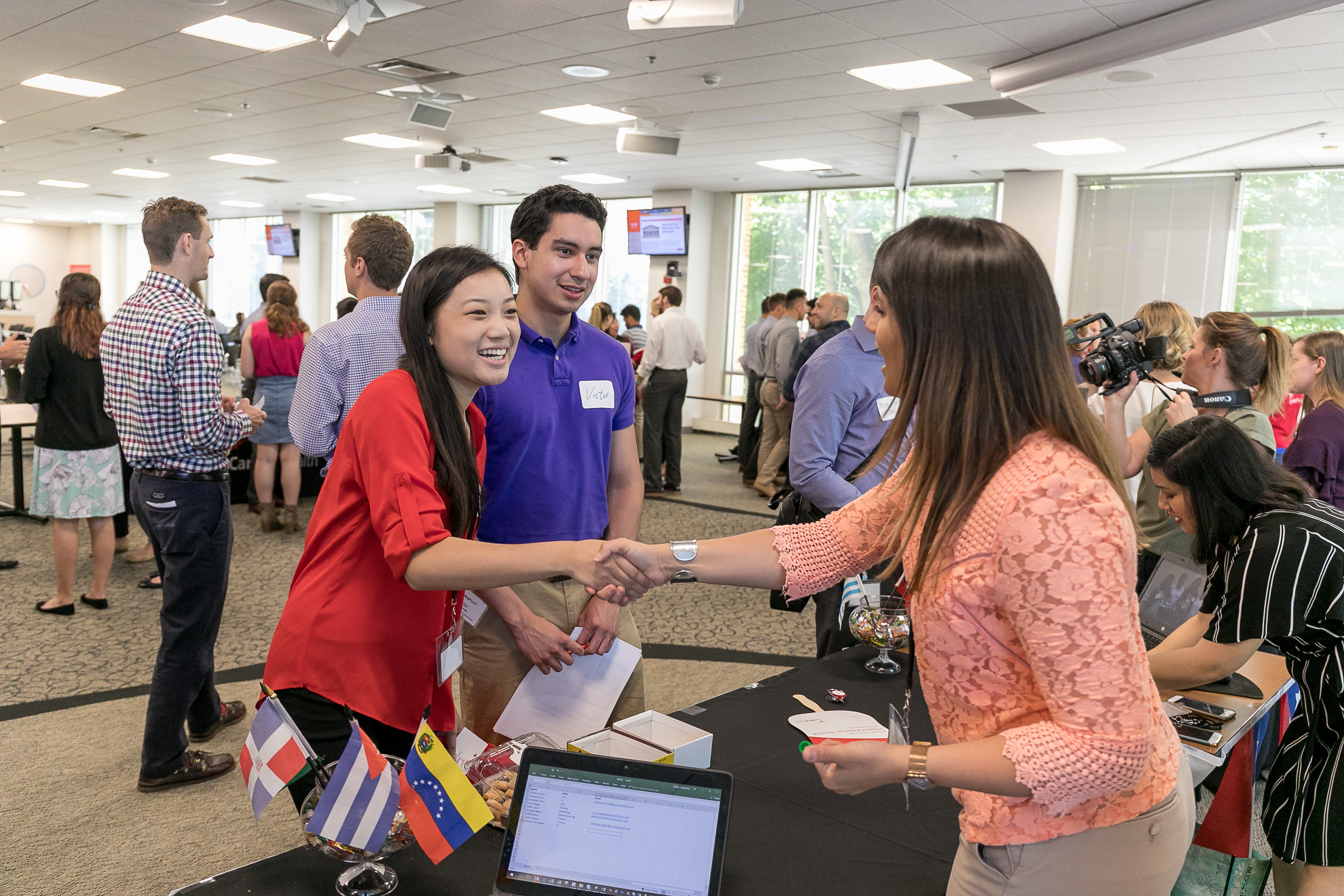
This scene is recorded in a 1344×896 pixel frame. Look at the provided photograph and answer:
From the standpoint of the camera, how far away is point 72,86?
775 centimetres

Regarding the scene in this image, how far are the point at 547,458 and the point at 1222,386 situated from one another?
2.55 meters

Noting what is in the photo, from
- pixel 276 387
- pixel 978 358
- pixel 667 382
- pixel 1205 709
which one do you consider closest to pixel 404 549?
pixel 978 358

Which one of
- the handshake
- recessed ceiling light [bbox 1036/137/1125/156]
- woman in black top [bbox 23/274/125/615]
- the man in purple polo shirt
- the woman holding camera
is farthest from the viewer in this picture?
recessed ceiling light [bbox 1036/137/1125/156]

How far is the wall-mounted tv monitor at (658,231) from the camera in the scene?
40.4 feet

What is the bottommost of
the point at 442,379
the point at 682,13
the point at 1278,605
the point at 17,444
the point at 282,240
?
the point at 17,444

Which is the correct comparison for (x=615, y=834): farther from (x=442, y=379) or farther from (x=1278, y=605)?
(x=1278, y=605)

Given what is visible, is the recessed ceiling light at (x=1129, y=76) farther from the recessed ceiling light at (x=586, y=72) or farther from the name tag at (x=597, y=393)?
the name tag at (x=597, y=393)

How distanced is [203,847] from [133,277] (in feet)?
75.5

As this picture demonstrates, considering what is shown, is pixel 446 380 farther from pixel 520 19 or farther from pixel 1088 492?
pixel 520 19

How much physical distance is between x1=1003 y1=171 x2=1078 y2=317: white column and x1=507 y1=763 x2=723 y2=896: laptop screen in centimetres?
929

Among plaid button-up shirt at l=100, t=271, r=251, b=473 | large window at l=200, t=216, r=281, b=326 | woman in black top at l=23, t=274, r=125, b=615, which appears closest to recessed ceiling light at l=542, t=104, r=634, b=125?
woman in black top at l=23, t=274, r=125, b=615

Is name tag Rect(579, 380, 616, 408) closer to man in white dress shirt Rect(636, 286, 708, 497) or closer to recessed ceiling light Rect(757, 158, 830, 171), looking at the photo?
man in white dress shirt Rect(636, 286, 708, 497)

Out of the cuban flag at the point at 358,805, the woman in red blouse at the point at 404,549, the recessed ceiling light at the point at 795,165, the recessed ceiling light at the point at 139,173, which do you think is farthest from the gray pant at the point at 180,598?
the recessed ceiling light at the point at 139,173

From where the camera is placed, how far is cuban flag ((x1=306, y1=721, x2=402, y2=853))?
1131 mm
